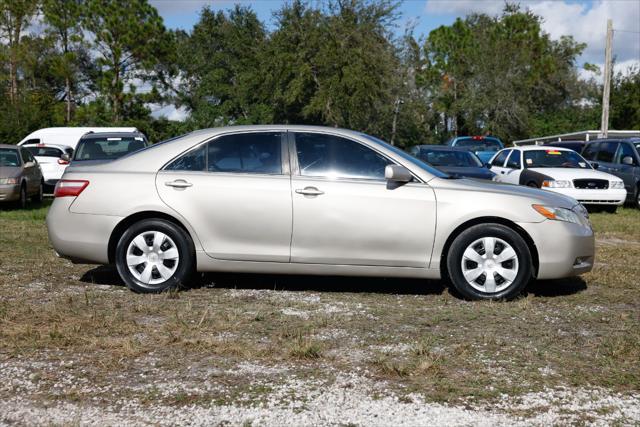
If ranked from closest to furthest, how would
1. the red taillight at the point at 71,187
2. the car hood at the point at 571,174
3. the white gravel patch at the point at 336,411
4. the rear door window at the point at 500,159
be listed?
the white gravel patch at the point at 336,411
the red taillight at the point at 71,187
the car hood at the point at 571,174
the rear door window at the point at 500,159

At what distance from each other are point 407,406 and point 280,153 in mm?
3597

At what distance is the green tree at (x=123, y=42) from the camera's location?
4872cm

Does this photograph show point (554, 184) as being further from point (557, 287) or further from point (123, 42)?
point (123, 42)

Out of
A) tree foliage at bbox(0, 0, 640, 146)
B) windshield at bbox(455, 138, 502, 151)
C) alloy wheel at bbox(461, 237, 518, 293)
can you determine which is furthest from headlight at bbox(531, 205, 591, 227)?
tree foliage at bbox(0, 0, 640, 146)

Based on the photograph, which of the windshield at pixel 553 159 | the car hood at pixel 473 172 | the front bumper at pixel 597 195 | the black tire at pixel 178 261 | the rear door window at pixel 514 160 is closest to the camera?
the black tire at pixel 178 261

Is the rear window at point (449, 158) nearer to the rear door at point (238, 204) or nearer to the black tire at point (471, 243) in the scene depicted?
the black tire at point (471, 243)

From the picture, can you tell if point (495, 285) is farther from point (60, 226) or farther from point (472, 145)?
point (472, 145)

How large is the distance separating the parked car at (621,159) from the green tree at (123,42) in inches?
1339

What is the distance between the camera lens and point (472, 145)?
92.7ft

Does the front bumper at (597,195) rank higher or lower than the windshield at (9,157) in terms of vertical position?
lower

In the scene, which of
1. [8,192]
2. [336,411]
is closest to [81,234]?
[336,411]

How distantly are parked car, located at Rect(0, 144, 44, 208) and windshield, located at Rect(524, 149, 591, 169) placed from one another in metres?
10.8

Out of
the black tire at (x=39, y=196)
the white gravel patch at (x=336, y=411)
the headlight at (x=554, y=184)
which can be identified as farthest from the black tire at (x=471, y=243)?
the black tire at (x=39, y=196)

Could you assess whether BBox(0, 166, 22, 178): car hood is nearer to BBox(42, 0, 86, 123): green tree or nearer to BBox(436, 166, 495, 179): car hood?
BBox(436, 166, 495, 179): car hood
